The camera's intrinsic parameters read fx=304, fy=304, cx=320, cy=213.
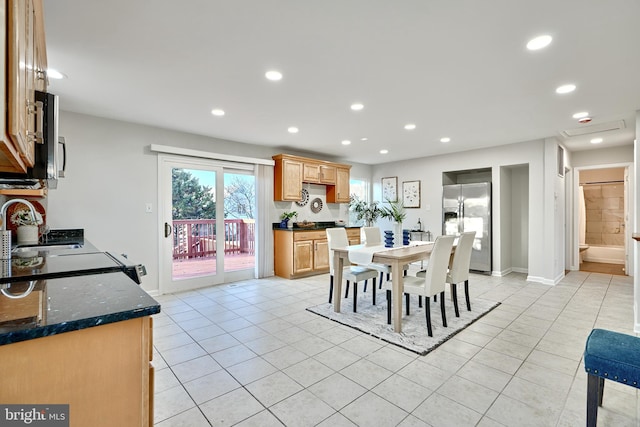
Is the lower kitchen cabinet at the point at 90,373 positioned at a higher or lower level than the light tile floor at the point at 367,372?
higher

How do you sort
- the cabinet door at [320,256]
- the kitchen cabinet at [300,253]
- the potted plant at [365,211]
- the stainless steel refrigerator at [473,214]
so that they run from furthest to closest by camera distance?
the potted plant at [365,211] < the cabinet door at [320,256] < the stainless steel refrigerator at [473,214] < the kitchen cabinet at [300,253]

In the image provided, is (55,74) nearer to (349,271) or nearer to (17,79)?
(17,79)

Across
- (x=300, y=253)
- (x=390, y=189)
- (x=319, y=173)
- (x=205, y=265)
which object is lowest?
(x=205, y=265)

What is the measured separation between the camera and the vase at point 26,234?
2.92 m

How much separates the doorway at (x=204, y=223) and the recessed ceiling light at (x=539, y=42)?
165 inches

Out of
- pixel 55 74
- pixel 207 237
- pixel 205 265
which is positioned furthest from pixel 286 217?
pixel 55 74

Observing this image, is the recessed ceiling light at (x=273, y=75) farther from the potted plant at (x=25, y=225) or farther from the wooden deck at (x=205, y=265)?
the wooden deck at (x=205, y=265)

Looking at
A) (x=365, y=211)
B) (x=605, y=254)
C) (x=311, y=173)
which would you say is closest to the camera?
(x=311, y=173)

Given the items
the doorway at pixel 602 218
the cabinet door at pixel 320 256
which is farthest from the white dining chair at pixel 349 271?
the doorway at pixel 602 218

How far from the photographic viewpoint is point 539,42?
2.15m

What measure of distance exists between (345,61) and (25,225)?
3.38m

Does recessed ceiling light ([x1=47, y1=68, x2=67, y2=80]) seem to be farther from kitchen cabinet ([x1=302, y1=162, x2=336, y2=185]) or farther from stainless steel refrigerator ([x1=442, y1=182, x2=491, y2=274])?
stainless steel refrigerator ([x1=442, y1=182, x2=491, y2=274])

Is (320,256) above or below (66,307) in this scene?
below

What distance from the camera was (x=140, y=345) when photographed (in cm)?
104
